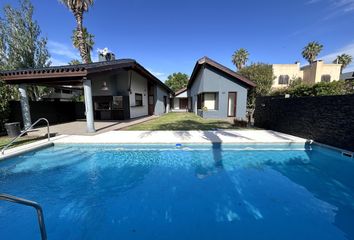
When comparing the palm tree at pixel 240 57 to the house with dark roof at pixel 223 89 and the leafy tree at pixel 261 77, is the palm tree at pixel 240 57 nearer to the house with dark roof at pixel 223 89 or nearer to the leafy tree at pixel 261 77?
the leafy tree at pixel 261 77

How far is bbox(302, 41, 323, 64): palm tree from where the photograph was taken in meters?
34.9

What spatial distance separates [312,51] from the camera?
35219 mm

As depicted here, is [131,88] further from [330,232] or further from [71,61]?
[71,61]

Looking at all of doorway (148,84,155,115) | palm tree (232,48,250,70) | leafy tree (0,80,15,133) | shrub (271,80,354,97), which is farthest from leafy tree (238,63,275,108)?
leafy tree (0,80,15,133)

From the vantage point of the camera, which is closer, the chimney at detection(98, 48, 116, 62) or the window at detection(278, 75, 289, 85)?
the chimney at detection(98, 48, 116, 62)

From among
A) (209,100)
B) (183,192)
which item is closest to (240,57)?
(209,100)

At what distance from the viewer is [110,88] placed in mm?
14344

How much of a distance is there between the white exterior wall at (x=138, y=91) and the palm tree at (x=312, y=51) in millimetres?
37054

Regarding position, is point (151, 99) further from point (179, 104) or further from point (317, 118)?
point (317, 118)

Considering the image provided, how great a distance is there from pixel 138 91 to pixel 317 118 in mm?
14443

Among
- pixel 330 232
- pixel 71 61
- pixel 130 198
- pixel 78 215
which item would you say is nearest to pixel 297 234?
pixel 330 232

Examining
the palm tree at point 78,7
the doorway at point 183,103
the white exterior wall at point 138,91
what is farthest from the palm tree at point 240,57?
the palm tree at point 78,7

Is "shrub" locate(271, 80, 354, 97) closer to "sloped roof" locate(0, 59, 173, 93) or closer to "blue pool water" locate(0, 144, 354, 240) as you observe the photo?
"blue pool water" locate(0, 144, 354, 240)

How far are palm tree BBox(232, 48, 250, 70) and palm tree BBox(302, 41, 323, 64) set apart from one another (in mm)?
13797
